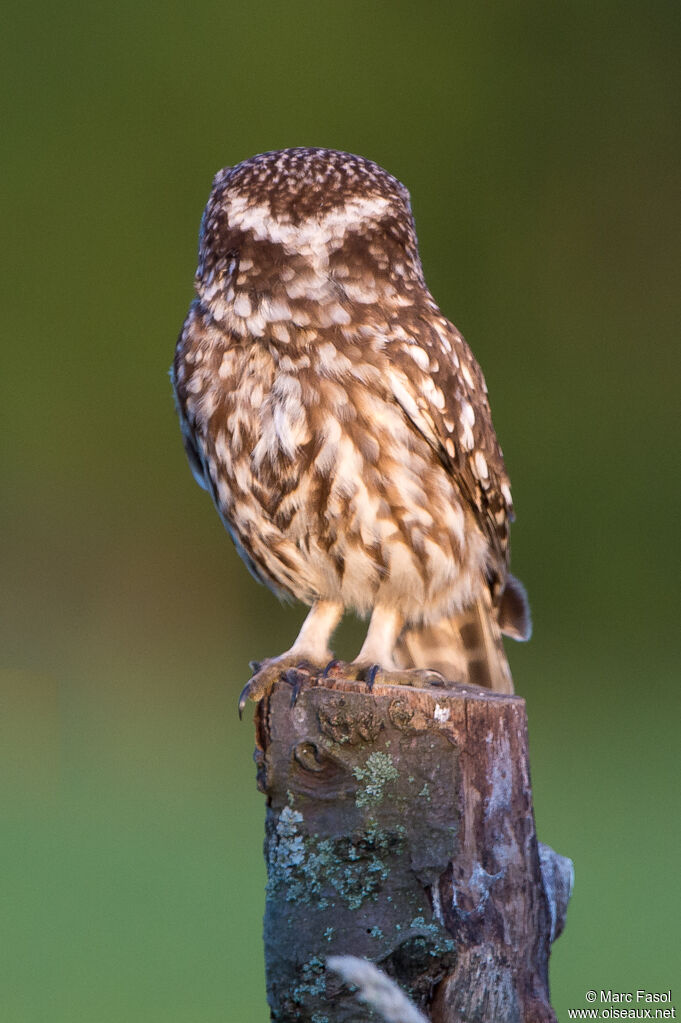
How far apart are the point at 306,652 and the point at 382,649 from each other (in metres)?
0.18

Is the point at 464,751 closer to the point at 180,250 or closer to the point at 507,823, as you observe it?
the point at 507,823

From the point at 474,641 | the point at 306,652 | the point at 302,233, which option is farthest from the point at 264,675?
the point at 302,233

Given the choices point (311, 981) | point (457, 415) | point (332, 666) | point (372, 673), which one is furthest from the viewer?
point (457, 415)

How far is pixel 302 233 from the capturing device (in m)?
2.52

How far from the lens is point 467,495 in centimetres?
282

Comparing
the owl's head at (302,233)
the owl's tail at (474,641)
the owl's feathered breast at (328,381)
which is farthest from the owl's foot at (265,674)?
the owl's head at (302,233)

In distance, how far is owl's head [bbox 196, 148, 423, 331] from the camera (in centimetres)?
252

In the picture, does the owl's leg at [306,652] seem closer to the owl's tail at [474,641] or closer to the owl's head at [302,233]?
the owl's tail at [474,641]

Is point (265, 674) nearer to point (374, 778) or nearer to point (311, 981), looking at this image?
point (374, 778)

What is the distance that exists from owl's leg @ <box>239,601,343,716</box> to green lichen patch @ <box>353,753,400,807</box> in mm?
630

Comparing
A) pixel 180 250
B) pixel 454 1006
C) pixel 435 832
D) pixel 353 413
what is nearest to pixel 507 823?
pixel 435 832

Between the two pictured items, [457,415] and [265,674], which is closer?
[265,674]

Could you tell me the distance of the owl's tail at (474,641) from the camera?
9.87ft

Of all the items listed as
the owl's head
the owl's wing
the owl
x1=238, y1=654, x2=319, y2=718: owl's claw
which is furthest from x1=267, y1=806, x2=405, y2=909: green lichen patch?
the owl's head
